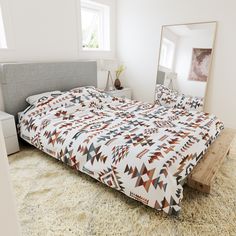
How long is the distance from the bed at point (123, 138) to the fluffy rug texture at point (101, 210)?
0.14 meters

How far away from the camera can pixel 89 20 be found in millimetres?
3703

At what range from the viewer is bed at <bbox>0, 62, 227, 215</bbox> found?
147cm

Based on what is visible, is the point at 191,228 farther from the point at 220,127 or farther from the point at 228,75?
the point at 228,75

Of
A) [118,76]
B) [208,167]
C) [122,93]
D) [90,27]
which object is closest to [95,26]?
[90,27]

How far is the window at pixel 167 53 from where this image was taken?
3455 mm

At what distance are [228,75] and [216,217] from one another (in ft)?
7.39

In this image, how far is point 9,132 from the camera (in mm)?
2330

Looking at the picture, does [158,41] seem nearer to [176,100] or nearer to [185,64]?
[185,64]

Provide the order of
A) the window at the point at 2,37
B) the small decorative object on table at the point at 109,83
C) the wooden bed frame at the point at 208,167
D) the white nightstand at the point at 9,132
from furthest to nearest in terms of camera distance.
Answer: the small decorative object on table at the point at 109,83 → the window at the point at 2,37 → the white nightstand at the point at 9,132 → the wooden bed frame at the point at 208,167

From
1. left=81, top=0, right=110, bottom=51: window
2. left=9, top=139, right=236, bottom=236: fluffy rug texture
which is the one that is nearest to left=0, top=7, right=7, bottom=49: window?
left=81, top=0, right=110, bottom=51: window

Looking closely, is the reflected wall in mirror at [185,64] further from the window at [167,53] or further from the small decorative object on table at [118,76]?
the small decorative object on table at [118,76]

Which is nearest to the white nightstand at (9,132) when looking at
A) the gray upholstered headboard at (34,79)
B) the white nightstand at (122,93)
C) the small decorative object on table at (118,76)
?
the gray upholstered headboard at (34,79)

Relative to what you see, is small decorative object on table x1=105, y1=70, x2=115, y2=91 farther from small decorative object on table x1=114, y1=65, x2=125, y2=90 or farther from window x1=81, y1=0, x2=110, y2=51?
window x1=81, y1=0, x2=110, y2=51

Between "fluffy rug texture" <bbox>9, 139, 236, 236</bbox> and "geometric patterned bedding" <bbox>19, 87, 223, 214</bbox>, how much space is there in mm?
144
